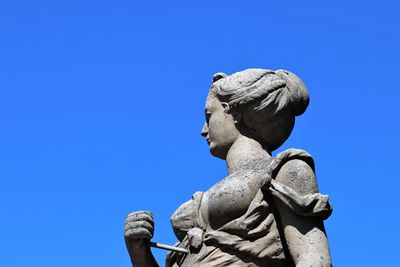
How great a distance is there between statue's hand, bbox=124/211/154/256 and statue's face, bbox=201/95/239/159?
1.05 metres

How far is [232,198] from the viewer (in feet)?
29.2

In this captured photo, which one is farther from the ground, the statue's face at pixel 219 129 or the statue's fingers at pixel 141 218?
the statue's face at pixel 219 129

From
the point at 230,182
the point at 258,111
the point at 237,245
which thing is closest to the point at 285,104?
the point at 258,111

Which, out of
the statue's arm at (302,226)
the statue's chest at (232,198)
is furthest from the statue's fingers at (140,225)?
the statue's arm at (302,226)

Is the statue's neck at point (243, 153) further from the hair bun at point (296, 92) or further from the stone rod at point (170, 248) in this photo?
the stone rod at point (170, 248)

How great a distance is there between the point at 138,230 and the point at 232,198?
96 cm

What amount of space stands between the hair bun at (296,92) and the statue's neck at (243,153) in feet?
1.82

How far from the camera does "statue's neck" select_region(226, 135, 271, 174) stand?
9359mm

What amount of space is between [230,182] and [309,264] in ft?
3.75

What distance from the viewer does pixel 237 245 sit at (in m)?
8.70

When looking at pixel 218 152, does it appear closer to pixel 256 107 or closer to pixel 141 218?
pixel 256 107

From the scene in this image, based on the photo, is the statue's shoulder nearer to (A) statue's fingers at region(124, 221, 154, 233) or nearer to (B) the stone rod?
(B) the stone rod

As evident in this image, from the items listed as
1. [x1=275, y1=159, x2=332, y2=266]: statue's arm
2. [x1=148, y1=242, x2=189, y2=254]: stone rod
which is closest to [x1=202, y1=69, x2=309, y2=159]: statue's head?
[x1=275, y1=159, x2=332, y2=266]: statue's arm

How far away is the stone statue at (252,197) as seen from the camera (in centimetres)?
871
